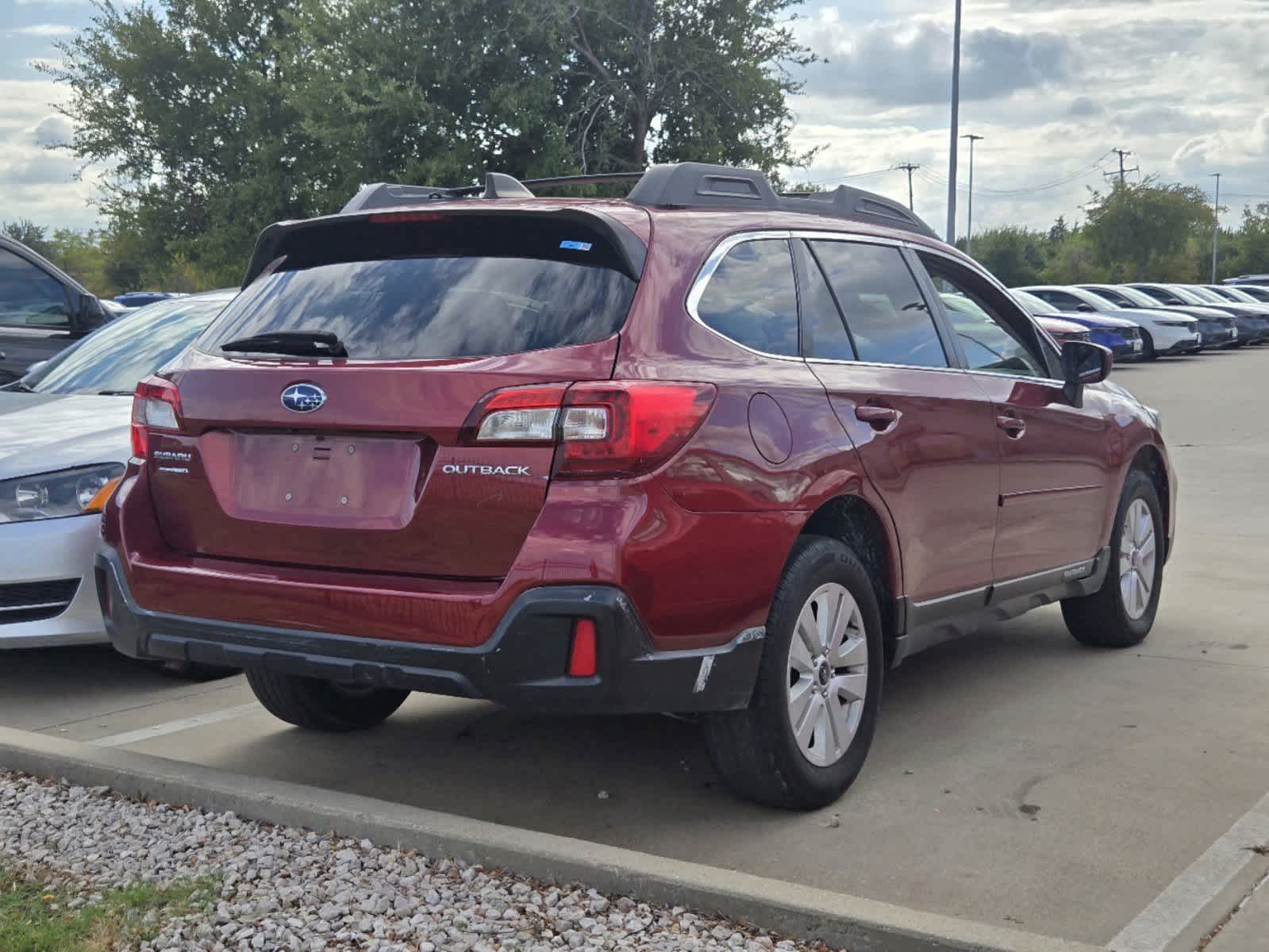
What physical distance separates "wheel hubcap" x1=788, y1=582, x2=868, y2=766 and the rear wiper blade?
1.48 metres

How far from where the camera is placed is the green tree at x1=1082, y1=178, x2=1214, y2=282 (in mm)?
75250

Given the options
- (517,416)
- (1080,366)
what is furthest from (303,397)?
(1080,366)

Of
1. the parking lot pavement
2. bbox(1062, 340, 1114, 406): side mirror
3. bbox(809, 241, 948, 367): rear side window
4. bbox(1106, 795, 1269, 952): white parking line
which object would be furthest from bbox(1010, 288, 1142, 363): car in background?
bbox(1106, 795, 1269, 952): white parking line

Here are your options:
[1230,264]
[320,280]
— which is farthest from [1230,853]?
[1230,264]

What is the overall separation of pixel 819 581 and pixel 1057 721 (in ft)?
5.18

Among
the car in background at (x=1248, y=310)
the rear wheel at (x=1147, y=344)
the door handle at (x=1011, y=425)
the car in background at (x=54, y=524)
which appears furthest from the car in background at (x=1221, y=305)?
the car in background at (x=54, y=524)

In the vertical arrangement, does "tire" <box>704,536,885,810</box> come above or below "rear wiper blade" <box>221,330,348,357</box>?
below

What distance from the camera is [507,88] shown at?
1229 inches

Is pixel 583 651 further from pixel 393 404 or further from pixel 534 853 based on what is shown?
pixel 393 404

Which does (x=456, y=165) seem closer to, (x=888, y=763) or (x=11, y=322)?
(x=11, y=322)

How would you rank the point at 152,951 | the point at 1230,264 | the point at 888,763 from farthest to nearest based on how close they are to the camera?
the point at 1230,264 < the point at 888,763 < the point at 152,951

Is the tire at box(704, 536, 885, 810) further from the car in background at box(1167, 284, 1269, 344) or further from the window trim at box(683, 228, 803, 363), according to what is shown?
the car in background at box(1167, 284, 1269, 344)

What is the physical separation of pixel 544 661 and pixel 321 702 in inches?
69.1

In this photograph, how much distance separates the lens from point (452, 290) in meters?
4.12
